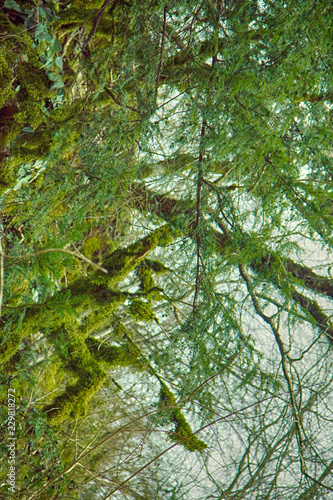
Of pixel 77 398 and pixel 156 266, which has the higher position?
pixel 156 266

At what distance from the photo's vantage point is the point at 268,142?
1.33m

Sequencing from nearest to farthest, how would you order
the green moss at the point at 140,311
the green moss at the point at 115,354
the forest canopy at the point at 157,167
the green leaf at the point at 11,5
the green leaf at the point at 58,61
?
the forest canopy at the point at 157,167 < the green leaf at the point at 11,5 < the green leaf at the point at 58,61 < the green moss at the point at 115,354 < the green moss at the point at 140,311

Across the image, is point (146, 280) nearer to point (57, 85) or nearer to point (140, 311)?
point (140, 311)

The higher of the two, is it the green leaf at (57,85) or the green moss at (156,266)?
the green leaf at (57,85)

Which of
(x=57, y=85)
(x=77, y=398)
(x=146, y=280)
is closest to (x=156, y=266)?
(x=146, y=280)

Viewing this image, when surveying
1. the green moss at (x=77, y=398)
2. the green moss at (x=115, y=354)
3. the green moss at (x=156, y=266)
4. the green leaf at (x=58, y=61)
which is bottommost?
the green moss at (x=77, y=398)

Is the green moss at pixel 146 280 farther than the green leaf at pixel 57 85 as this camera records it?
Yes

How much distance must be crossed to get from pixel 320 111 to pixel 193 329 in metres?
1.13

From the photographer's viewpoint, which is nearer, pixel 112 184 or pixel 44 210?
pixel 112 184

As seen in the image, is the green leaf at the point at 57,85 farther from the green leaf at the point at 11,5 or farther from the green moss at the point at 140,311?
the green moss at the point at 140,311

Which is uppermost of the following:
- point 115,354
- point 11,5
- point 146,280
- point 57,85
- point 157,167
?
point 11,5

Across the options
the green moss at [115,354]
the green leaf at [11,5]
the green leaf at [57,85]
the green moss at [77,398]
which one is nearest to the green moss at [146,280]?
the green moss at [115,354]

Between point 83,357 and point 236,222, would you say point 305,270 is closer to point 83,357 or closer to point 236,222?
point 236,222

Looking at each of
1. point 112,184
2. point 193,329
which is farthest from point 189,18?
point 193,329
